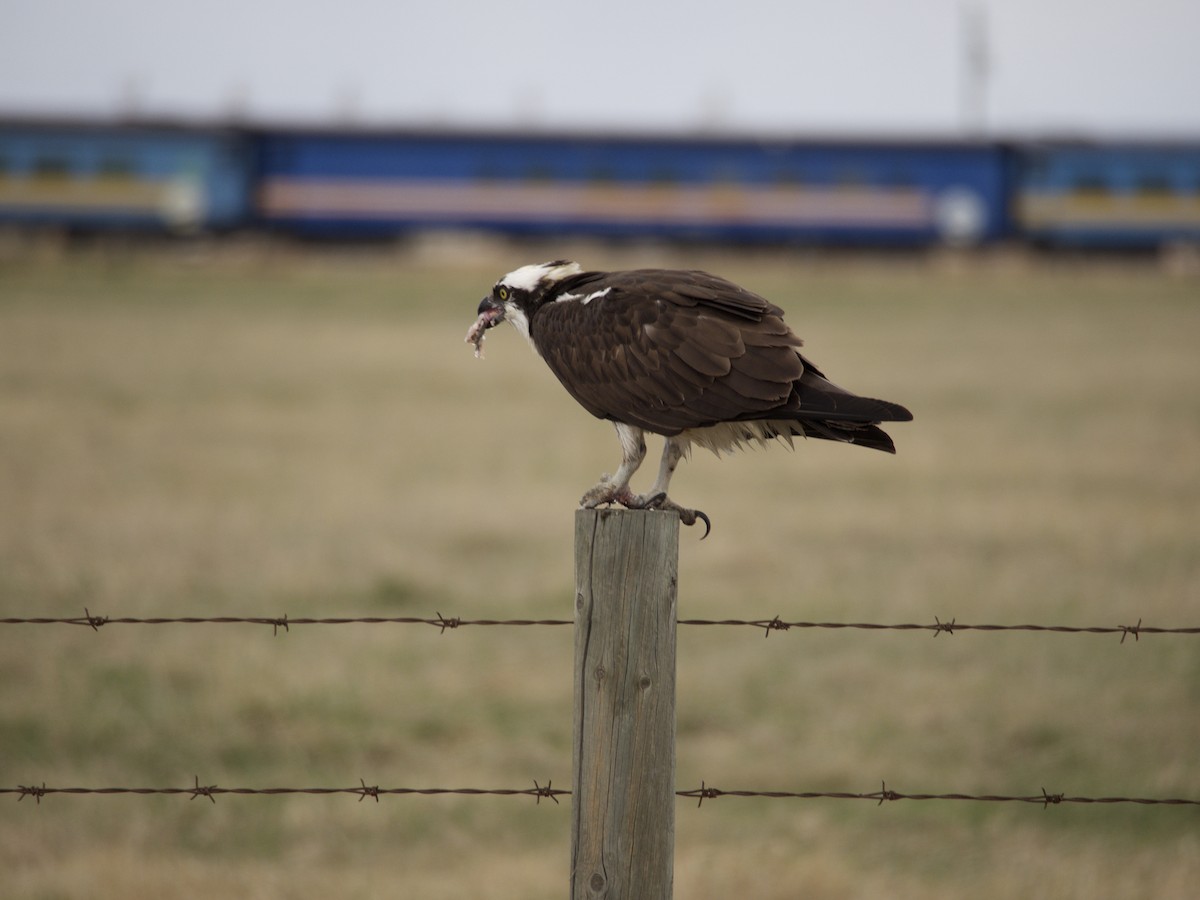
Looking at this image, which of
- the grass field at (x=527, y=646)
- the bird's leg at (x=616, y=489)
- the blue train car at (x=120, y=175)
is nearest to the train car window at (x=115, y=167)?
the blue train car at (x=120, y=175)

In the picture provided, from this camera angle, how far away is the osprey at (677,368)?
369 centimetres

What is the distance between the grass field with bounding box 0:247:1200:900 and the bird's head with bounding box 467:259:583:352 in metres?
2.97

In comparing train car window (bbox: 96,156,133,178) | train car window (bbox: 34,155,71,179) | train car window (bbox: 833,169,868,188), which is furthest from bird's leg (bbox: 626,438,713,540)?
train car window (bbox: 34,155,71,179)

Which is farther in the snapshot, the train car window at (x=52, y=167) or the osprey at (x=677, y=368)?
the train car window at (x=52, y=167)

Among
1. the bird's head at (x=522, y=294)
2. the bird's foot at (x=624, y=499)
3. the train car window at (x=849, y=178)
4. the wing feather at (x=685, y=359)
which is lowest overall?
the bird's foot at (x=624, y=499)

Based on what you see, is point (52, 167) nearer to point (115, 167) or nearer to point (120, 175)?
point (115, 167)

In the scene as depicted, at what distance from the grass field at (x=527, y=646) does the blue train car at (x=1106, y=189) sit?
19834 mm

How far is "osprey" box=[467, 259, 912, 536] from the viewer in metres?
3.69

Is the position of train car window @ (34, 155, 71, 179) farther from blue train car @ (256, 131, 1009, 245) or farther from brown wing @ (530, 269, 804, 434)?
brown wing @ (530, 269, 804, 434)

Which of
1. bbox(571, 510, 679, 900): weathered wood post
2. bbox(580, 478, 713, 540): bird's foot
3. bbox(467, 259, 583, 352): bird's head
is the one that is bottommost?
bbox(571, 510, 679, 900): weathered wood post

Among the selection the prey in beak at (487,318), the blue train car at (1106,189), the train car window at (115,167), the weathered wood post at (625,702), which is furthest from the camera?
the blue train car at (1106,189)

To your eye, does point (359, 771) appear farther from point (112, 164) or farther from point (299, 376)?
point (112, 164)

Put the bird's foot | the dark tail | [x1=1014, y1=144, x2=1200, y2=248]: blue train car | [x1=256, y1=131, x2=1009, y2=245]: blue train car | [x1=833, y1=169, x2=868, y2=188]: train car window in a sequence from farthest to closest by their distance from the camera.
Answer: [x1=1014, y1=144, x2=1200, y2=248]: blue train car < [x1=833, y1=169, x2=868, y2=188]: train car window < [x1=256, y1=131, x2=1009, y2=245]: blue train car < the bird's foot < the dark tail

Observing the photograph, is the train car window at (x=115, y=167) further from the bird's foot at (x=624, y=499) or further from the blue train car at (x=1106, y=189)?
the bird's foot at (x=624, y=499)
